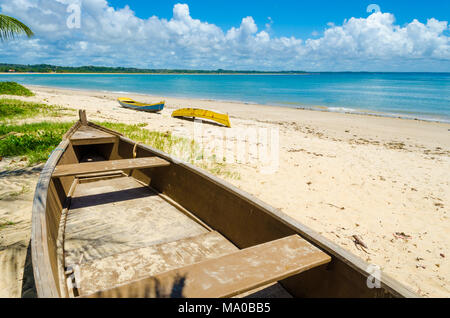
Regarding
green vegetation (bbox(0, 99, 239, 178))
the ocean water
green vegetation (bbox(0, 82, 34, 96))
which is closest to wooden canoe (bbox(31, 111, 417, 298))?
green vegetation (bbox(0, 99, 239, 178))

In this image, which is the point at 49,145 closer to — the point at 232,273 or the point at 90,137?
the point at 90,137

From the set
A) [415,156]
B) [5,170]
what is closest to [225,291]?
[5,170]

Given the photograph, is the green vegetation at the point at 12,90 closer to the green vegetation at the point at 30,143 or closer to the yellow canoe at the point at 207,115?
the yellow canoe at the point at 207,115

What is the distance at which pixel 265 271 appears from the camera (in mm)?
1951

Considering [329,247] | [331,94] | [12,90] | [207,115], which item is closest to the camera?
[329,247]

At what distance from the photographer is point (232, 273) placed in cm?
192

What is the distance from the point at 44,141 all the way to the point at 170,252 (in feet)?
20.2

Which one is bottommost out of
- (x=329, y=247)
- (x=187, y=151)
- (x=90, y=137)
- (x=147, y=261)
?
(x=147, y=261)

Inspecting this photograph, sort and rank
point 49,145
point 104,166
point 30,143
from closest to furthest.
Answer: point 104,166
point 30,143
point 49,145

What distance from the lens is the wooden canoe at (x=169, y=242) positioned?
6.04 feet

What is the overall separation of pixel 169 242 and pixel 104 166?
178cm

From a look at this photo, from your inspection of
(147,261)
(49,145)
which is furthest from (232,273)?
(49,145)

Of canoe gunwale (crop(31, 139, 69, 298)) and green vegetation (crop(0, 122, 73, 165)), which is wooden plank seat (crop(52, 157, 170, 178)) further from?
green vegetation (crop(0, 122, 73, 165))

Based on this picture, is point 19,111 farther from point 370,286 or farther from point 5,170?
point 370,286
